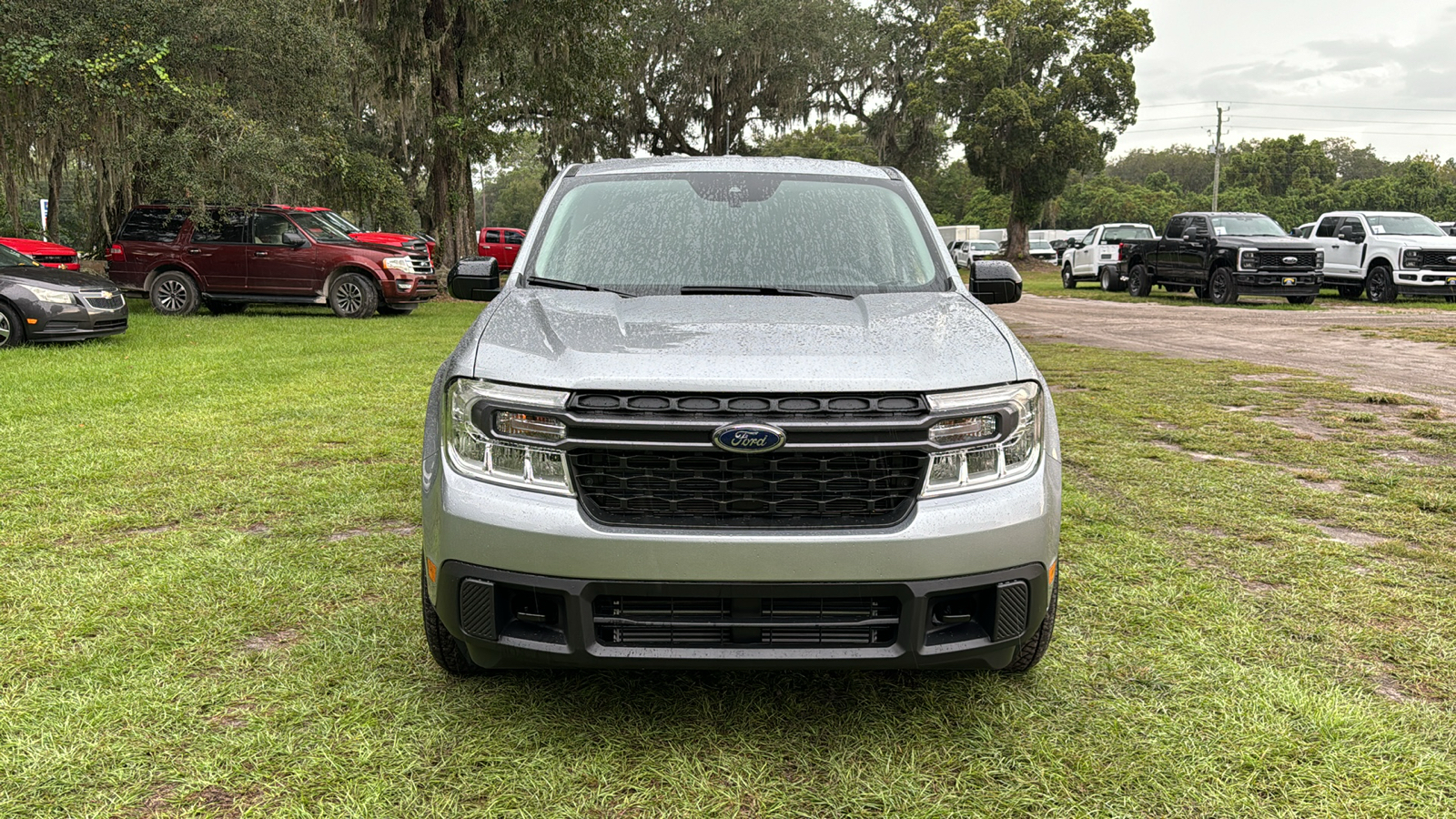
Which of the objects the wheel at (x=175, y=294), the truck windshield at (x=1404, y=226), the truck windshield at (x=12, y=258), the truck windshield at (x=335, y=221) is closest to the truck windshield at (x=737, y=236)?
the truck windshield at (x=12, y=258)

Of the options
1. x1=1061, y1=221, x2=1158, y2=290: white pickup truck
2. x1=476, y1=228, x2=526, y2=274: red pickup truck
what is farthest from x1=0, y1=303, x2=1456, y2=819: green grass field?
x1=476, y1=228, x2=526, y2=274: red pickup truck

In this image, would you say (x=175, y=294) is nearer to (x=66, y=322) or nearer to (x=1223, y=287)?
(x=66, y=322)

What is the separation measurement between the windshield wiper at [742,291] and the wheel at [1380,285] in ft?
70.9

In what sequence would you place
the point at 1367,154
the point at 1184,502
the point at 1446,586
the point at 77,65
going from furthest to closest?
the point at 1367,154 < the point at 77,65 < the point at 1184,502 < the point at 1446,586

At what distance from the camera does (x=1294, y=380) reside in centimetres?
956

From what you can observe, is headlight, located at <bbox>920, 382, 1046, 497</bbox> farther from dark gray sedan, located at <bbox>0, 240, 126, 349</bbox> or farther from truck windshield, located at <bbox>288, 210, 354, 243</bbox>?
truck windshield, located at <bbox>288, 210, 354, 243</bbox>

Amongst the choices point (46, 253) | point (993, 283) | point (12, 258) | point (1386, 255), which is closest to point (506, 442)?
point (993, 283)

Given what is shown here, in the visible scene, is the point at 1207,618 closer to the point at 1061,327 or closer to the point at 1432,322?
the point at 1061,327

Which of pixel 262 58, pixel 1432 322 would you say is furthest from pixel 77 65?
pixel 1432 322

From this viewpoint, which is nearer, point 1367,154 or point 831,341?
point 831,341

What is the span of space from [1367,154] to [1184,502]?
116 metres

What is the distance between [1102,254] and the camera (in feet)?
88.3

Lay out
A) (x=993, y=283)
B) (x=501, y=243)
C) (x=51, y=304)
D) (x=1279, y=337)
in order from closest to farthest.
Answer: (x=993, y=283)
(x=51, y=304)
(x=1279, y=337)
(x=501, y=243)

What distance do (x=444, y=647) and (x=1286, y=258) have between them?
2121 cm
